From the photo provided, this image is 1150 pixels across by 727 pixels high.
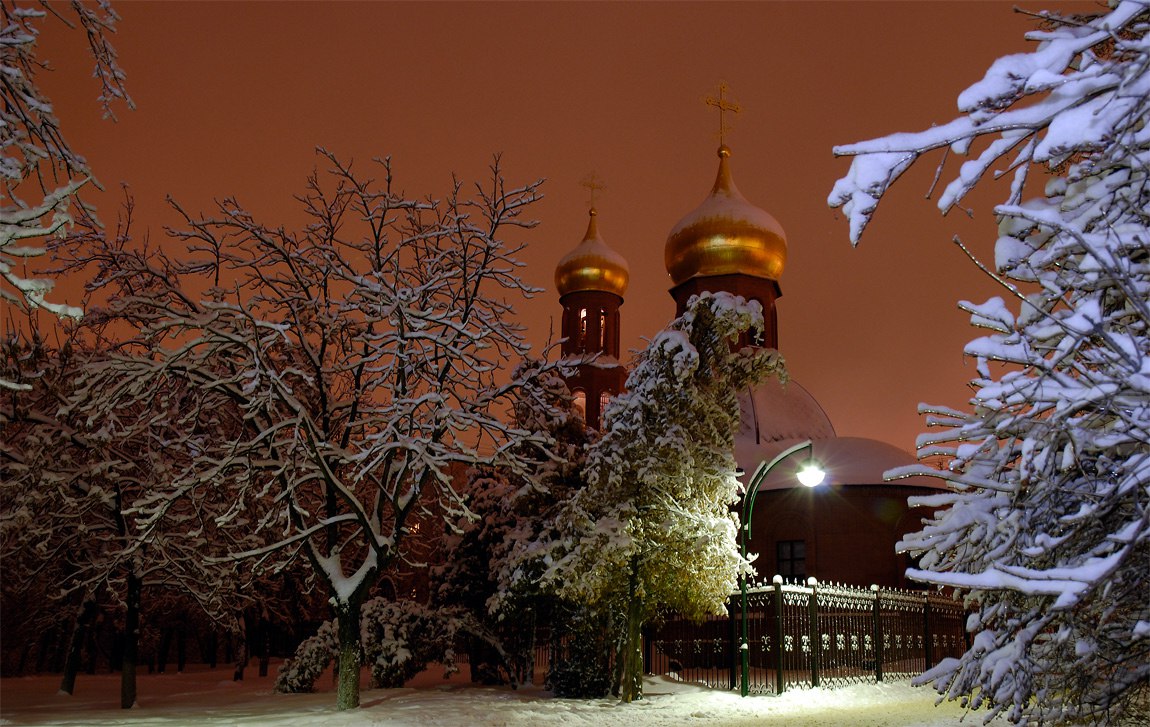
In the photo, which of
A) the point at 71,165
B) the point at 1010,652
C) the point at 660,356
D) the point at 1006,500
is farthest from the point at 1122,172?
the point at 660,356

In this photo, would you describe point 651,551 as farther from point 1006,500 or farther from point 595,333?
point 595,333

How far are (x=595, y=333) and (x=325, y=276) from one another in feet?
101

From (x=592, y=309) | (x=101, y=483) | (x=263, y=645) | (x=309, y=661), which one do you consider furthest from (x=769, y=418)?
(x=101, y=483)

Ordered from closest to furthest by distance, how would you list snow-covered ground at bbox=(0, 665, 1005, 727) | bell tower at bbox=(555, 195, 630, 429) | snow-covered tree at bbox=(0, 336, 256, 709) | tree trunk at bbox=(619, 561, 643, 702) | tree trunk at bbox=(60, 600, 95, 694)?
snow-covered ground at bbox=(0, 665, 1005, 727) < snow-covered tree at bbox=(0, 336, 256, 709) < tree trunk at bbox=(619, 561, 643, 702) < tree trunk at bbox=(60, 600, 95, 694) < bell tower at bbox=(555, 195, 630, 429)

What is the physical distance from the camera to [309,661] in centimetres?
1912

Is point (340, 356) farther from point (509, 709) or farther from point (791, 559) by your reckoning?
point (791, 559)

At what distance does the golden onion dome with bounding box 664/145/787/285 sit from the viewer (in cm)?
3894

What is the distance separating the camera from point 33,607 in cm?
2834

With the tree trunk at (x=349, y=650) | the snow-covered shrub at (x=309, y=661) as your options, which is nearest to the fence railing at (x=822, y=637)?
the snow-covered shrub at (x=309, y=661)

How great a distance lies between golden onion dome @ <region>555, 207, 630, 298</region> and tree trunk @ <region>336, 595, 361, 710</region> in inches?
1318

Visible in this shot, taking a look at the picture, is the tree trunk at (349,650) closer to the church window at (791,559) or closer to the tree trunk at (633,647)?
the tree trunk at (633,647)

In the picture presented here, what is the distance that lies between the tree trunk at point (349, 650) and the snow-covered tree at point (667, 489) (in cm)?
346

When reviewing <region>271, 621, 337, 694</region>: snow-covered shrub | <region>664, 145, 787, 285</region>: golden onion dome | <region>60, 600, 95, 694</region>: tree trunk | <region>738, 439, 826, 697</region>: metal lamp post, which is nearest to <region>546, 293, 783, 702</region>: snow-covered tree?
<region>738, 439, 826, 697</region>: metal lamp post

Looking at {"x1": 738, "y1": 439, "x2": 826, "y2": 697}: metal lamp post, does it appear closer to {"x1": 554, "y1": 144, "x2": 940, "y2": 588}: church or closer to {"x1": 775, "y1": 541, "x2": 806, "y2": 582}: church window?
{"x1": 554, "y1": 144, "x2": 940, "y2": 588}: church
